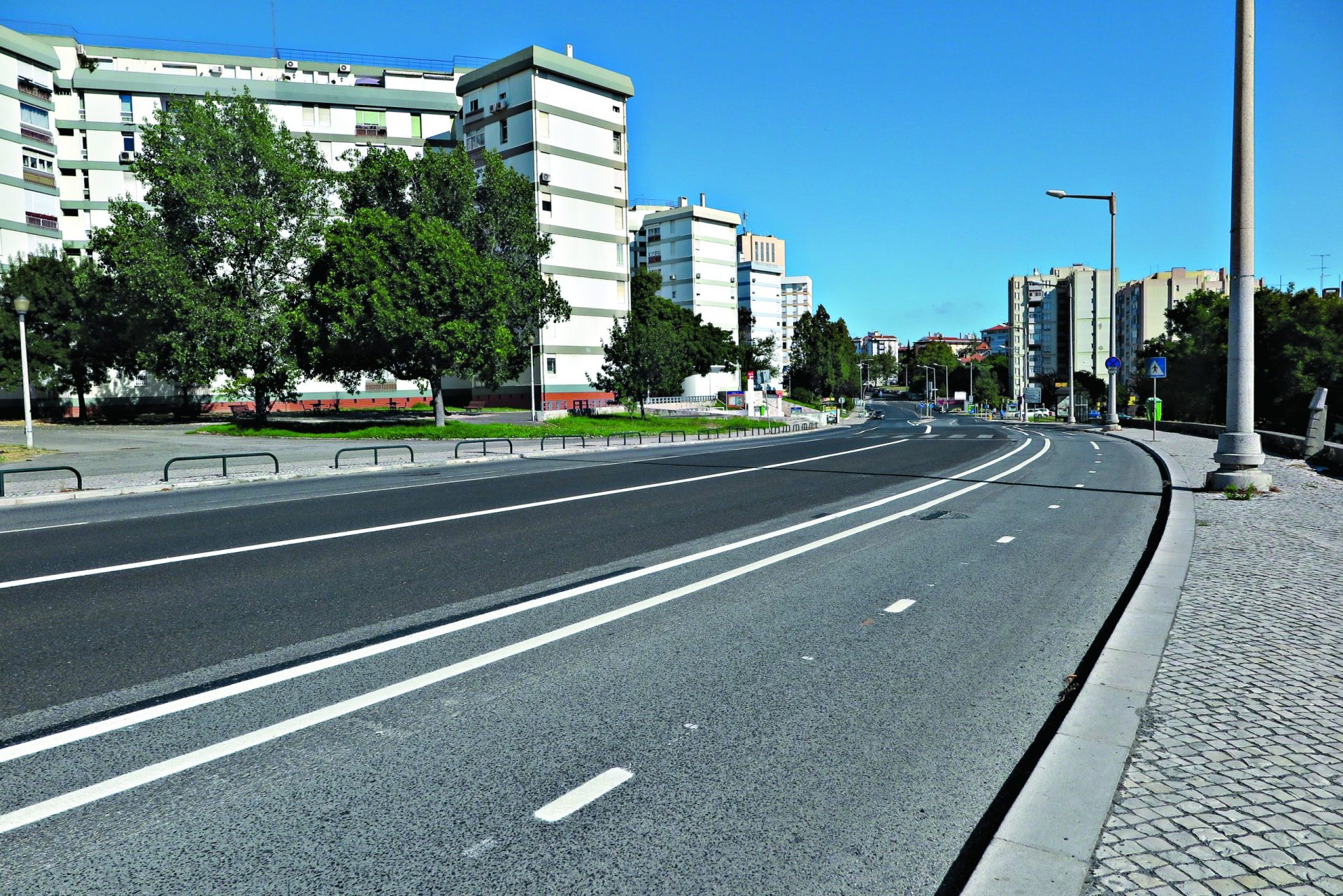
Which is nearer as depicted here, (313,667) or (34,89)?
(313,667)

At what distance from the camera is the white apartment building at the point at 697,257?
12169cm

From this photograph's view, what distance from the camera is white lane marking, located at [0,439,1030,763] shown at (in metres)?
4.12

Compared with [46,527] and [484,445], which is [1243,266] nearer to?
[46,527]

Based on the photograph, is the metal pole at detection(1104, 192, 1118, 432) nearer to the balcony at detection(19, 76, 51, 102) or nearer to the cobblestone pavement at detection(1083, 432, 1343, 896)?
the cobblestone pavement at detection(1083, 432, 1343, 896)

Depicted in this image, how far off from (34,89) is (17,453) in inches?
1931

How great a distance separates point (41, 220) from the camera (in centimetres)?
5975

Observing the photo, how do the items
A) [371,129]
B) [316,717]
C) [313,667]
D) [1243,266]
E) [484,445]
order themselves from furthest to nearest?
[371,129], [484,445], [1243,266], [313,667], [316,717]

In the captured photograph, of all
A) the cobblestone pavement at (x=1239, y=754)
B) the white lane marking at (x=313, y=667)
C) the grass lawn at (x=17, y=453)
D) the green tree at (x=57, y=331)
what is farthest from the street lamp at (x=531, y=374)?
the cobblestone pavement at (x=1239, y=754)

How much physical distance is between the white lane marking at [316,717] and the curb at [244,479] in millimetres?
14299

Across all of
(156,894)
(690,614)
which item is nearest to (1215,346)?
(690,614)

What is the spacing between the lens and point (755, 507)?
41.9ft

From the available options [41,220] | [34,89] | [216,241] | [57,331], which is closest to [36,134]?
[34,89]

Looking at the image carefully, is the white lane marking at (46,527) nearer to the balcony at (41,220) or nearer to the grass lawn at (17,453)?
the grass lawn at (17,453)

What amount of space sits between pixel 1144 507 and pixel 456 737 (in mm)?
12382
